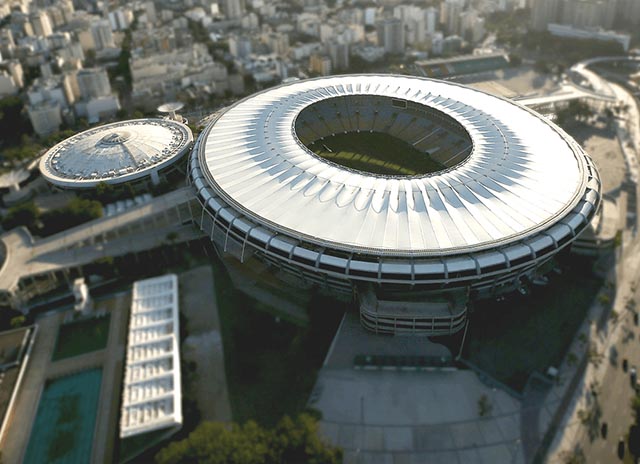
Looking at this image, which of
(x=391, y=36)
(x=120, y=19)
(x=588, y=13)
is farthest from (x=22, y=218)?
(x=588, y=13)

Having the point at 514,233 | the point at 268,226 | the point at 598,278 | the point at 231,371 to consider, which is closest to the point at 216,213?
the point at 268,226

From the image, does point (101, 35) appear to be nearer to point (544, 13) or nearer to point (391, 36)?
point (391, 36)

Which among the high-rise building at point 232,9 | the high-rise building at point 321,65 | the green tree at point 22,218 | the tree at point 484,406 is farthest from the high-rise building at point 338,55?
the tree at point 484,406

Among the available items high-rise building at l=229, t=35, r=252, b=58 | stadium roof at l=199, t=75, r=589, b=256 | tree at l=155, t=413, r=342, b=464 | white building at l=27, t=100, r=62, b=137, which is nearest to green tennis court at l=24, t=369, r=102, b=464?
tree at l=155, t=413, r=342, b=464

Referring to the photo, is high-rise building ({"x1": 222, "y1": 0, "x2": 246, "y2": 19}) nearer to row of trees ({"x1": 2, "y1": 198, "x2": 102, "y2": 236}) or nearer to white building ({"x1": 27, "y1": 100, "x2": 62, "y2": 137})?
white building ({"x1": 27, "y1": 100, "x2": 62, "y2": 137})

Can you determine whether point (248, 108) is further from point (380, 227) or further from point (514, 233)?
point (514, 233)
